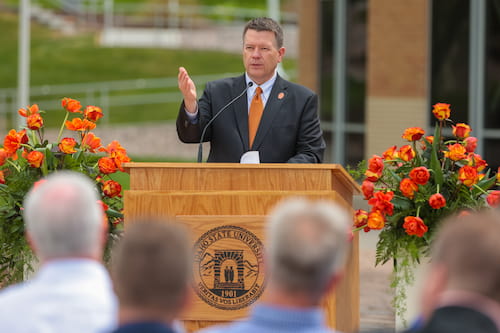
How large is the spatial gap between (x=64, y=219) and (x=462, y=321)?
3.59 feet

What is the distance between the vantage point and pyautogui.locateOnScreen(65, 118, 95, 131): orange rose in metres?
6.18

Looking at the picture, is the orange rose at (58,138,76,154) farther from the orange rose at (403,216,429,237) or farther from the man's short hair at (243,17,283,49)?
the orange rose at (403,216,429,237)

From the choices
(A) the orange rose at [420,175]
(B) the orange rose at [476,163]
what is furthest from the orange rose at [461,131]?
(A) the orange rose at [420,175]

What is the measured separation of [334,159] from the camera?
18094 millimetres

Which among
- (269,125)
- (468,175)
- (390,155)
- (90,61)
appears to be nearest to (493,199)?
(468,175)

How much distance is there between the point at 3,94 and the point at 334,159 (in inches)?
647

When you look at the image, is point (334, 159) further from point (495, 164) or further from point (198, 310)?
point (198, 310)

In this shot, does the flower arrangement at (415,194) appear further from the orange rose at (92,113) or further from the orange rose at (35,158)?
the orange rose at (35,158)

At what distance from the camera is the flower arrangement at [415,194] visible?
5.87 m

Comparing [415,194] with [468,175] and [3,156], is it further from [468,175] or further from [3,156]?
[3,156]

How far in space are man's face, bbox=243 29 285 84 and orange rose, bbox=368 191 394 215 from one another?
942mm

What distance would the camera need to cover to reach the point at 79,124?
6215mm

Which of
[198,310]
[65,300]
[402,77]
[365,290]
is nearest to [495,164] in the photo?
[402,77]

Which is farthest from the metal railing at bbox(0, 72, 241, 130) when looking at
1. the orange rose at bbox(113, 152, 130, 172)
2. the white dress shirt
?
Result: the white dress shirt
